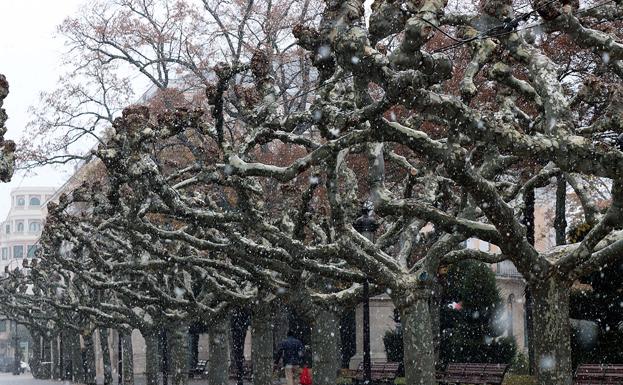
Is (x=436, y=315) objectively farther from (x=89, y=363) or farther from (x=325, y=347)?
(x=89, y=363)

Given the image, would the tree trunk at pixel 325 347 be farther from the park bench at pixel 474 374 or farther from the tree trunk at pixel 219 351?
the tree trunk at pixel 219 351

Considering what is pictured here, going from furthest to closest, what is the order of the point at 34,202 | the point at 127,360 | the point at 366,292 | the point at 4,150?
the point at 34,202, the point at 127,360, the point at 366,292, the point at 4,150

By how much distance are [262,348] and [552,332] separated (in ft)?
32.5

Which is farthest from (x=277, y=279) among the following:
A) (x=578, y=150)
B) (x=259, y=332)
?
(x=578, y=150)

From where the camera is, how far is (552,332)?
11609mm

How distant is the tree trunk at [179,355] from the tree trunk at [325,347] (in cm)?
768

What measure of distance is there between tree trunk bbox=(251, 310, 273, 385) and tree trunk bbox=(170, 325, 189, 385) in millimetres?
4391

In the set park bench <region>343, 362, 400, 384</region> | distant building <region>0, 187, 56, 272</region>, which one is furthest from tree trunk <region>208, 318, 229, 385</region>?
distant building <region>0, 187, 56, 272</region>

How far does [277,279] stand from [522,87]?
22.5 ft

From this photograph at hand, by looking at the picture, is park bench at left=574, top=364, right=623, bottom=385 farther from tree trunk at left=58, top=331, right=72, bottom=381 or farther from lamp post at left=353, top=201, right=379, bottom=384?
tree trunk at left=58, top=331, right=72, bottom=381

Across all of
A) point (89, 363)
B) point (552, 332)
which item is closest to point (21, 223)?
point (89, 363)

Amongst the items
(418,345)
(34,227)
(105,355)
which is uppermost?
(34,227)

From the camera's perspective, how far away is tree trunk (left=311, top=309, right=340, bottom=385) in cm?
1727

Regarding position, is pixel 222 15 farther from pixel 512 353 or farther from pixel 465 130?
pixel 465 130
